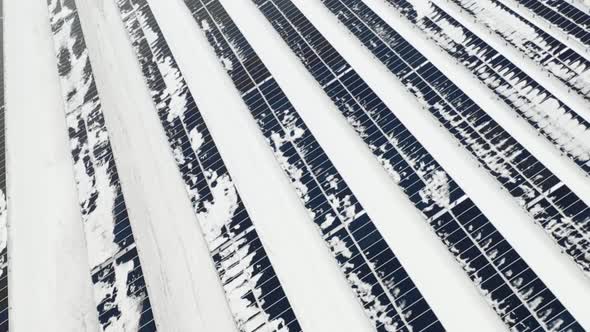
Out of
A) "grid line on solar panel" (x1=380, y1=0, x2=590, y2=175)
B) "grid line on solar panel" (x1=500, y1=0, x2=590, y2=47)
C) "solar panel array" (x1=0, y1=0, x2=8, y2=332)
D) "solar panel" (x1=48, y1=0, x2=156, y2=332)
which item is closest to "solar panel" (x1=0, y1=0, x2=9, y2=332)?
"solar panel array" (x1=0, y1=0, x2=8, y2=332)

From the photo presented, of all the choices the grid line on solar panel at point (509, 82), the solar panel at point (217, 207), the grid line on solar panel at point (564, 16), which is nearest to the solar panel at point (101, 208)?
the solar panel at point (217, 207)

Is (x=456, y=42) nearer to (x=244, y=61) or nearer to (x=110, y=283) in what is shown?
(x=244, y=61)

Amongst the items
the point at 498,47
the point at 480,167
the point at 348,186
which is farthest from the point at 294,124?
the point at 498,47

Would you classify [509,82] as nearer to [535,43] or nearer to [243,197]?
[535,43]

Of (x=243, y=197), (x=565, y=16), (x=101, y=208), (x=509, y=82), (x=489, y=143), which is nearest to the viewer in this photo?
(x=489, y=143)

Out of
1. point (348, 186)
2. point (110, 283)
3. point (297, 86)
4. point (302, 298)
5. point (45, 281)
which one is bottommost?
point (302, 298)

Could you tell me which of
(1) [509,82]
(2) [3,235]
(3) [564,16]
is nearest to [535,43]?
(3) [564,16]
